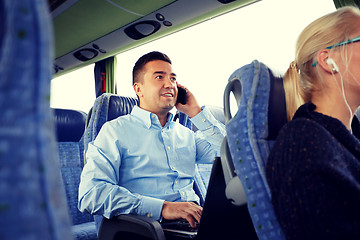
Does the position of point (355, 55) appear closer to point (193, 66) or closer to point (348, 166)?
point (348, 166)

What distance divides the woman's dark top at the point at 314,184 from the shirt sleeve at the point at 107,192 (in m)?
0.70

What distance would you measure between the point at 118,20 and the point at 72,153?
2.45 meters

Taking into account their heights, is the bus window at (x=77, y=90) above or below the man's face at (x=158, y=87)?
above

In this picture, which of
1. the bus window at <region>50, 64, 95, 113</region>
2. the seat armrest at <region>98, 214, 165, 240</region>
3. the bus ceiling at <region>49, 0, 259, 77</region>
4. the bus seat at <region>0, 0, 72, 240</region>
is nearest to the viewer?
the bus seat at <region>0, 0, 72, 240</region>

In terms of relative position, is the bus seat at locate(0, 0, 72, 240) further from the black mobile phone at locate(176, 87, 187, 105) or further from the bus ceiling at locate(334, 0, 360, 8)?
the bus ceiling at locate(334, 0, 360, 8)

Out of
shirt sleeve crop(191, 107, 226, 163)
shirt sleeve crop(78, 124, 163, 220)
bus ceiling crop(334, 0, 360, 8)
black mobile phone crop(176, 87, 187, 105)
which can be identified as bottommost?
shirt sleeve crop(78, 124, 163, 220)

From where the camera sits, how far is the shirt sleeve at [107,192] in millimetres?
1301

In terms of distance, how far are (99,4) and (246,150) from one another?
12.0 feet

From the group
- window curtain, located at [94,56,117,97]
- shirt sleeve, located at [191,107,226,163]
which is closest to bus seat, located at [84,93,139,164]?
shirt sleeve, located at [191,107,226,163]

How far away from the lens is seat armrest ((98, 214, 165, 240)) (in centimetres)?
107

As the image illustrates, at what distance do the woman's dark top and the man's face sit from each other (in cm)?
101

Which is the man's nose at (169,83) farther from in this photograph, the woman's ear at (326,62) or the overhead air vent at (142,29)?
the overhead air vent at (142,29)

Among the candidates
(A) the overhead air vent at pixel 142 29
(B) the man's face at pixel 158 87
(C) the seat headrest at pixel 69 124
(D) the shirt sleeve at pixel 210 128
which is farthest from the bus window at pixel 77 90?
(D) the shirt sleeve at pixel 210 128

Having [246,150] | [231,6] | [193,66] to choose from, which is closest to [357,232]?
[246,150]
